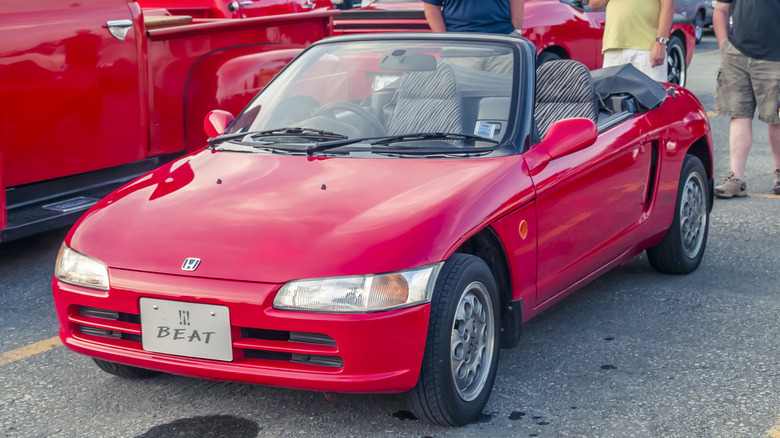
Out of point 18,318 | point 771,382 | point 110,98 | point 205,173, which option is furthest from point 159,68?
point 771,382

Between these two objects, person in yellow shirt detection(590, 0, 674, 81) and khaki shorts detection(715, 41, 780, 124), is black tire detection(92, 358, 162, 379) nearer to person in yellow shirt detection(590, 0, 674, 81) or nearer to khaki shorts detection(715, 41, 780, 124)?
person in yellow shirt detection(590, 0, 674, 81)

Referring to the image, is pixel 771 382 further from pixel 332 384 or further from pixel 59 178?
pixel 59 178

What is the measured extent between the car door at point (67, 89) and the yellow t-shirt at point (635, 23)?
3480 mm

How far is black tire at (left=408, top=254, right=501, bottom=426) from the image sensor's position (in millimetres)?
3227

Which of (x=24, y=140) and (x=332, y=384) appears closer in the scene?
(x=332, y=384)

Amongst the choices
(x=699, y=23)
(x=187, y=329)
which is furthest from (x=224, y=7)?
(x=699, y=23)

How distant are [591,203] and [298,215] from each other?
57.1 inches

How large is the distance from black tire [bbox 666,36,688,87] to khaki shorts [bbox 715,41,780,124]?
4.67m

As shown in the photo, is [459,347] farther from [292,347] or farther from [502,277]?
[292,347]

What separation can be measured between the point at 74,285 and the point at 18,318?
4.86ft

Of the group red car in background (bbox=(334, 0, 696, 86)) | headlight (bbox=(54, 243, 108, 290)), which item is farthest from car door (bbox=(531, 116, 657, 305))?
red car in background (bbox=(334, 0, 696, 86))

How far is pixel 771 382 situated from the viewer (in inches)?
152

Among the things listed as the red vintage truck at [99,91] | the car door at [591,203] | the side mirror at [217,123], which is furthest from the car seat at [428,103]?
the red vintage truck at [99,91]

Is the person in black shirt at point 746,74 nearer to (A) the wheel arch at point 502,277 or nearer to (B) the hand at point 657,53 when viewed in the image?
(B) the hand at point 657,53
